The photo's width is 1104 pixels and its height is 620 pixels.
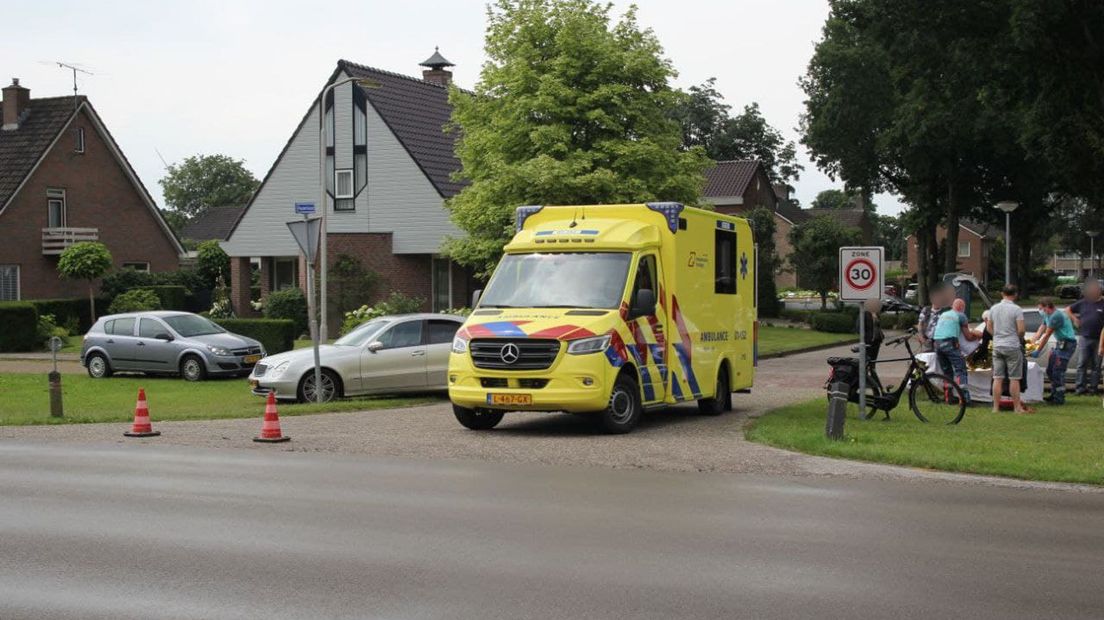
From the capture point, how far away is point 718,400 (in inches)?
728

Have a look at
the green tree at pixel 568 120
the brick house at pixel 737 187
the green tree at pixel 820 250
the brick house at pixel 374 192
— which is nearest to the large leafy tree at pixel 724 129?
the brick house at pixel 737 187

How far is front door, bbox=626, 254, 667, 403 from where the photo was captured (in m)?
15.8

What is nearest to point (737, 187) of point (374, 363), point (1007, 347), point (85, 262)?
point (85, 262)

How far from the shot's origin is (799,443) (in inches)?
555

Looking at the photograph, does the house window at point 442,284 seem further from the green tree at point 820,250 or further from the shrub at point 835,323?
the green tree at point 820,250

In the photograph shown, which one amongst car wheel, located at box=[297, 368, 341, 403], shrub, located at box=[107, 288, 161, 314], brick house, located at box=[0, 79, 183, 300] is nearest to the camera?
car wheel, located at box=[297, 368, 341, 403]

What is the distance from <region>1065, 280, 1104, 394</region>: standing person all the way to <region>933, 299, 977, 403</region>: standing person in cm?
293

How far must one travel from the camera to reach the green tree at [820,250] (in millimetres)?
56969

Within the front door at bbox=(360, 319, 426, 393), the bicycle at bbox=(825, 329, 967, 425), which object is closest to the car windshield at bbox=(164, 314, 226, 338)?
the front door at bbox=(360, 319, 426, 393)

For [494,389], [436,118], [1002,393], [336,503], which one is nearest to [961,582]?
[336,503]

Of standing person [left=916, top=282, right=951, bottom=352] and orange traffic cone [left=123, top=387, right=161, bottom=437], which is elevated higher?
standing person [left=916, top=282, right=951, bottom=352]

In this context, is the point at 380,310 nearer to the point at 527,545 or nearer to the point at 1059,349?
the point at 1059,349

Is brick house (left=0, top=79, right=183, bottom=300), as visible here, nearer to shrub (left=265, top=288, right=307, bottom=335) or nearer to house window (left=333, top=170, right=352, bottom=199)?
house window (left=333, top=170, right=352, bottom=199)

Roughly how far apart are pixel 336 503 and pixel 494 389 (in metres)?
5.22
